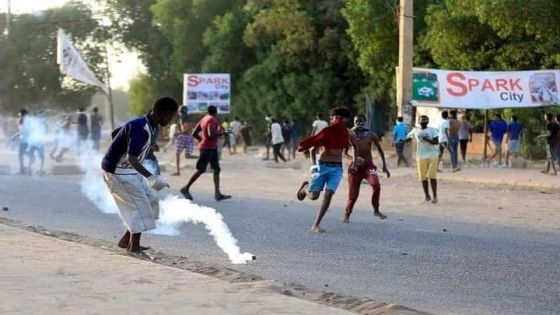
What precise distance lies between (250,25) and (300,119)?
4920 millimetres

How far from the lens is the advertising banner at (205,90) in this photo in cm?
3922

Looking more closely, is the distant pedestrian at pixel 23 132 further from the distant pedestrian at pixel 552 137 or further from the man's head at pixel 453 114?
the distant pedestrian at pixel 552 137

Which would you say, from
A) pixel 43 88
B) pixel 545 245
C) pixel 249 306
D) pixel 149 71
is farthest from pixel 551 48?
pixel 43 88

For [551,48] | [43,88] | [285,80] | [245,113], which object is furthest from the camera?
[43,88]

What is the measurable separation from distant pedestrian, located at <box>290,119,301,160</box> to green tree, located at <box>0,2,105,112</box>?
22641 millimetres

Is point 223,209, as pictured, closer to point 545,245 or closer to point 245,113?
point 545,245

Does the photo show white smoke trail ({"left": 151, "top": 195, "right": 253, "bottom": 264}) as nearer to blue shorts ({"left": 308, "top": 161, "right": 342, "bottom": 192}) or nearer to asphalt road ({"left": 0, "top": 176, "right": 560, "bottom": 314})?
asphalt road ({"left": 0, "top": 176, "right": 560, "bottom": 314})

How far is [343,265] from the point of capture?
961 cm

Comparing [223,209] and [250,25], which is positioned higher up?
[250,25]

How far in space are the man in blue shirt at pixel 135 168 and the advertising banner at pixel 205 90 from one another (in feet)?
97.9

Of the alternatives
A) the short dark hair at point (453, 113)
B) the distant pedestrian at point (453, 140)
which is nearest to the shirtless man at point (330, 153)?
the distant pedestrian at point (453, 140)

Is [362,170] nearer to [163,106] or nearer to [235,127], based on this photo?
[163,106]

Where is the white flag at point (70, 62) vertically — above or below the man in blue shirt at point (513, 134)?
above

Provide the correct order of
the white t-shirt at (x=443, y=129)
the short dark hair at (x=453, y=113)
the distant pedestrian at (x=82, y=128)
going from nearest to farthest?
the white t-shirt at (x=443, y=129) → the short dark hair at (x=453, y=113) → the distant pedestrian at (x=82, y=128)
